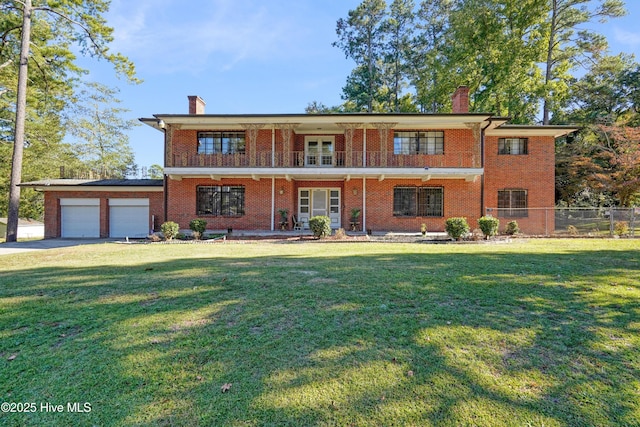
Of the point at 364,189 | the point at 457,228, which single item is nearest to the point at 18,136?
the point at 364,189

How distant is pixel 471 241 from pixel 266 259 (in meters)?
8.74

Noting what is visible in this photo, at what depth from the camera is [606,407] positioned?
96.6 inches

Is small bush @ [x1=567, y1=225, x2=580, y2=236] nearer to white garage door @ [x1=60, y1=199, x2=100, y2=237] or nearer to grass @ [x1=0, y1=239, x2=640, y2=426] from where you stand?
grass @ [x1=0, y1=239, x2=640, y2=426]

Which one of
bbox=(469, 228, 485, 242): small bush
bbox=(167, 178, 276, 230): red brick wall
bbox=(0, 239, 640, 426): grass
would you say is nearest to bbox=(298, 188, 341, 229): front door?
bbox=(167, 178, 276, 230): red brick wall

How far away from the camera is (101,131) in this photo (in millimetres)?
33719

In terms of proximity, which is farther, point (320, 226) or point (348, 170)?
point (348, 170)

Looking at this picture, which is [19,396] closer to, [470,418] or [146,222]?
[470,418]

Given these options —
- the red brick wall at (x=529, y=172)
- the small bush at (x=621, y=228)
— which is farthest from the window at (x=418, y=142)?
the small bush at (x=621, y=228)

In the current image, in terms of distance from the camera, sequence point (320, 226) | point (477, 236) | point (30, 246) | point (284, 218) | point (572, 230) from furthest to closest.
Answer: point (284, 218)
point (572, 230)
point (320, 226)
point (30, 246)
point (477, 236)

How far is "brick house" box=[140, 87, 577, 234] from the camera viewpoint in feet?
53.9

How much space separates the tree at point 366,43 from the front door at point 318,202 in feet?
58.1

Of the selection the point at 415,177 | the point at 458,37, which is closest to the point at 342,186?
the point at 415,177

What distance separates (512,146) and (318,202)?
1154cm

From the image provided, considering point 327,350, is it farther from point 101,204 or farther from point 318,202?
point 101,204
